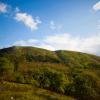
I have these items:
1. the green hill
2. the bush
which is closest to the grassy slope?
the green hill

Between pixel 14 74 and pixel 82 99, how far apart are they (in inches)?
1273

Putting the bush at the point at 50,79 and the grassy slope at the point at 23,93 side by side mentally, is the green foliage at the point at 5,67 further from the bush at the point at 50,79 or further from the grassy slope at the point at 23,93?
the grassy slope at the point at 23,93

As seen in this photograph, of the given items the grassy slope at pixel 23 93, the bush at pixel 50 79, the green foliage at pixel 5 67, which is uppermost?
the green foliage at pixel 5 67

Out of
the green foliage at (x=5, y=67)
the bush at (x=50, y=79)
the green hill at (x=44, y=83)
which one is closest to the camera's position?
the green hill at (x=44, y=83)

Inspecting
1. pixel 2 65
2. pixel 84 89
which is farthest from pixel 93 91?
pixel 2 65

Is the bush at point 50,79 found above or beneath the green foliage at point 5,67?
beneath

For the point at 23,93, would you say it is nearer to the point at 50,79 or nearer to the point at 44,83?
the point at 44,83

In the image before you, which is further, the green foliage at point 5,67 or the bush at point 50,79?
the green foliage at point 5,67

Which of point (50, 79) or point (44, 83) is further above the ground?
point (50, 79)

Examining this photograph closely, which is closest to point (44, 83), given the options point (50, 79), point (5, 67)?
point (50, 79)

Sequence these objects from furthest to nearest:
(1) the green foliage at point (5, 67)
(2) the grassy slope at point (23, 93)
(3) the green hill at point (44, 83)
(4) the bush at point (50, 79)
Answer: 1. (1) the green foliage at point (5, 67)
2. (4) the bush at point (50, 79)
3. (3) the green hill at point (44, 83)
4. (2) the grassy slope at point (23, 93)

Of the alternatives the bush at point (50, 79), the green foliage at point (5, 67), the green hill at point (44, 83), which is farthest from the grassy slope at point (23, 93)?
the green foliage at point (5, 67)

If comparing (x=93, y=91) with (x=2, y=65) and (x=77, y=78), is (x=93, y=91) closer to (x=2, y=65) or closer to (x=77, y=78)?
(x=77, y=78)

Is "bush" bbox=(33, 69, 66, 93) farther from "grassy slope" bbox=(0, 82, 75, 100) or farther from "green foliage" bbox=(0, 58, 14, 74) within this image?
"green foliage" bbox=(0, 58, 14, 74)
